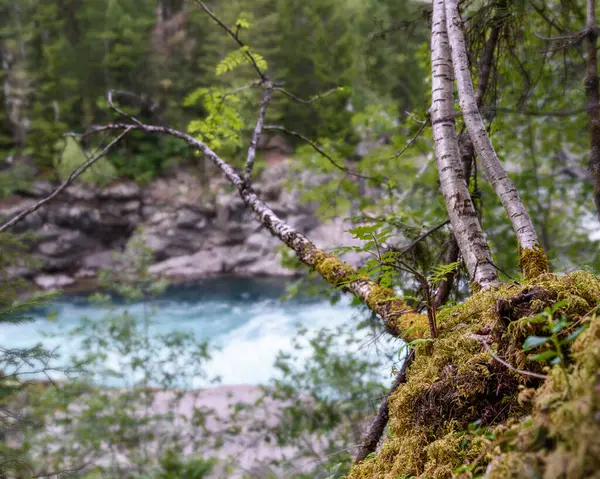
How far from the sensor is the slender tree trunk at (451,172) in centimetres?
191

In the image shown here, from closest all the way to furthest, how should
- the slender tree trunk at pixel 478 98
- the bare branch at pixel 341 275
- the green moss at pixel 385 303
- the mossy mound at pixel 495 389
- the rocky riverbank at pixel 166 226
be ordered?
the mossy mound at pixel 495 389
the green moss at pixel 385 303
the bare branch at pixel 341 275
the slender tree trunk at pixel 478 98
the rocky riverbank at pixel 166 226

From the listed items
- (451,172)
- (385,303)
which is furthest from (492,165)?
(385,303)

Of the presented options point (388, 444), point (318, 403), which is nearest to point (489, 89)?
point (388, 444)

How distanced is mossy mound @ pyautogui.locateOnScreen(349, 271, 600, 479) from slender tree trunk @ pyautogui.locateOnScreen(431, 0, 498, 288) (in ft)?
0.72

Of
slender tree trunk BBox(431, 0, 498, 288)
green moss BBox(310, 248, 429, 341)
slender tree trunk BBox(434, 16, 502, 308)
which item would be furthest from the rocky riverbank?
slender tree trunk BBox(431, 0, 498, 288)

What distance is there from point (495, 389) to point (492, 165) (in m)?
0.99

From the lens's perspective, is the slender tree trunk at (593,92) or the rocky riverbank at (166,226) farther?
the rocky riverbank at (166,226)

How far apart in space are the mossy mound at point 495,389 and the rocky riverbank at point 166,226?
1856 cm

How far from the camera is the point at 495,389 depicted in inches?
55.7

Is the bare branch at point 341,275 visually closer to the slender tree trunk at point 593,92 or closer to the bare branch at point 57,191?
the bare branch at point 57,191

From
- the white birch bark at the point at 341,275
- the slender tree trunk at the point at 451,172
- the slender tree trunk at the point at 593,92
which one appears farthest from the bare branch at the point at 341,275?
the slender tree trunk at the point at 593,92

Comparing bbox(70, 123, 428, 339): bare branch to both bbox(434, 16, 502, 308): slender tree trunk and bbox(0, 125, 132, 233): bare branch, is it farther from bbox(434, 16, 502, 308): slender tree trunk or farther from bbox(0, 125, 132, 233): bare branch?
bbox(434, 16, 502, 308): slender tree trunk

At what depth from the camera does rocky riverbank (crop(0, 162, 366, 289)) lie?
21.0 m

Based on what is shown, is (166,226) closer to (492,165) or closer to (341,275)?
(341,275)
